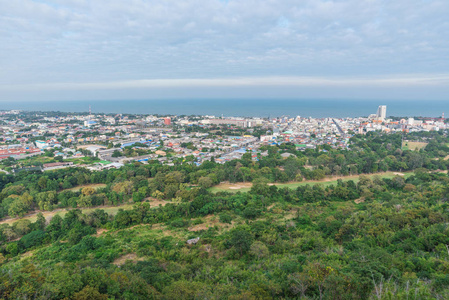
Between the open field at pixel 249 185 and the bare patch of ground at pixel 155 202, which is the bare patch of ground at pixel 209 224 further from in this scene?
the open field at pixel 249 185

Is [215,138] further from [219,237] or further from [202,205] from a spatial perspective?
[219,237]

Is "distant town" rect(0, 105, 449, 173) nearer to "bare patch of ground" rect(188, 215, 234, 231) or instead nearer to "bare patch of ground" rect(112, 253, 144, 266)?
"bare patch of ground" rect(188, 215, 234, 231)

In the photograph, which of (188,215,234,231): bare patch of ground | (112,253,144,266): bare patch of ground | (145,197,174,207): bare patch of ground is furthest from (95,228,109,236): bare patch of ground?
(188,215,234,231): bare patch of ground

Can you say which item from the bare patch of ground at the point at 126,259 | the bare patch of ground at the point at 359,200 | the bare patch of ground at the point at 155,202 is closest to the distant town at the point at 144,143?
the bare patch of ground at the point at 155,202

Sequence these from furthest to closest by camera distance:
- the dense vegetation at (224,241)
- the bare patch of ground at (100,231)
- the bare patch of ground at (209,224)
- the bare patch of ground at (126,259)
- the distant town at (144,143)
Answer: the distant town at (144,143) < the bare patch of ground at (209,224) < the bare patch of ground at (100,231) < the bare patch of ground at (126,259) < the dense vegetation at (224,241)

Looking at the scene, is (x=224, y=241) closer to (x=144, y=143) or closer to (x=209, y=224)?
(x=209, y=224)

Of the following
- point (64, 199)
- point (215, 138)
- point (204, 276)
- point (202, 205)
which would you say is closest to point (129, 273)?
point (204, 276)

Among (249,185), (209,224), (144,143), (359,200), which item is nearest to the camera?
(209,224)

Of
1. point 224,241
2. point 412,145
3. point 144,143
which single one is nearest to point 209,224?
point 224,241
